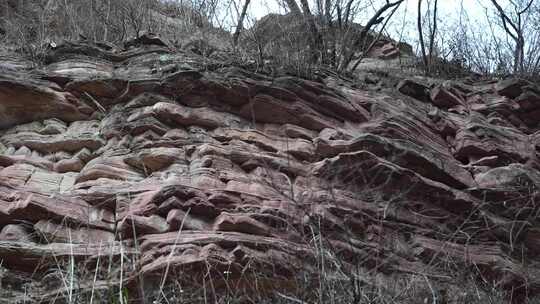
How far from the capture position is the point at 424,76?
1004cm

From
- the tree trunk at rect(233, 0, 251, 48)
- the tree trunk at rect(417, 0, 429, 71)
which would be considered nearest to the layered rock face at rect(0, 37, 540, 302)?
the tree trunk at rect(233, 0, 251, 48)

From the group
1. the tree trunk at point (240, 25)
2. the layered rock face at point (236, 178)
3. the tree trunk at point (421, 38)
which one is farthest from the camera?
the tree trunk at point (421, 38)

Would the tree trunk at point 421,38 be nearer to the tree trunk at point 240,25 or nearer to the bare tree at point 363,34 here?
the bare tree at point 363,34

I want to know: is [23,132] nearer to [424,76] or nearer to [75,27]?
[75,27]

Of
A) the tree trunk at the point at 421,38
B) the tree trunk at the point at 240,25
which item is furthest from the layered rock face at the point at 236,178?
the tree trunk at the point at 421,38

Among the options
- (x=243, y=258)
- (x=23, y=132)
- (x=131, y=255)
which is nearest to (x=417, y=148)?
(x=243, y=258)

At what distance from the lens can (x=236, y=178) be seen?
6031 mm

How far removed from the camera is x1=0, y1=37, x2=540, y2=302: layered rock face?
5137 mm

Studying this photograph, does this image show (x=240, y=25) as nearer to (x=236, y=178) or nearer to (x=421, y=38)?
(x=421, y=38)

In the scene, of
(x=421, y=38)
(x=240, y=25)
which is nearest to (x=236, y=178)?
(x=240, y=25)

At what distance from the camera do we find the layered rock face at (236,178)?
202 inches

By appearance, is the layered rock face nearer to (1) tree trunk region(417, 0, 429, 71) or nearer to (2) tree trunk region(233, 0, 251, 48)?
(2) tree trunk region(233, 0, 251, 48)

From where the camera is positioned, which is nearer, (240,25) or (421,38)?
(240,25)

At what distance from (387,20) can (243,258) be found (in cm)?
693
